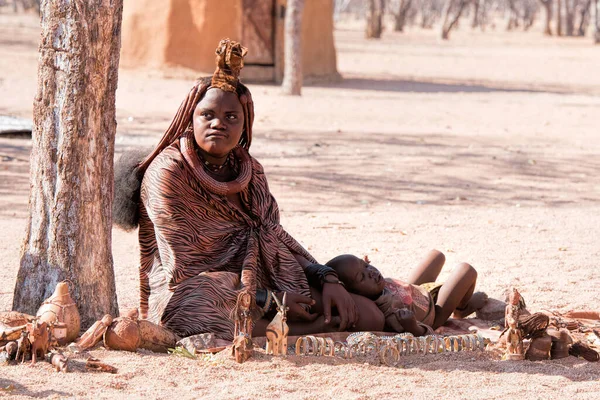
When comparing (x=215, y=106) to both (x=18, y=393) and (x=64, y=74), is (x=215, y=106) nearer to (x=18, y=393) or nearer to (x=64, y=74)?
(x=64, y=74)

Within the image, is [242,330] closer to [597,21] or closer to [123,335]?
[123,335]

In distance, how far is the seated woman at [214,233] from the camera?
163 inches

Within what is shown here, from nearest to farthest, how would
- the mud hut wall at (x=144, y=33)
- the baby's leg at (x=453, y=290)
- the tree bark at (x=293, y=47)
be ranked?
the baby's leg at (x=453, y=290) → the tree bark at (x=293, y=47) → the mud hut wall at (x=144, y=33)

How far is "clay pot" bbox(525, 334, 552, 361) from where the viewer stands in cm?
414

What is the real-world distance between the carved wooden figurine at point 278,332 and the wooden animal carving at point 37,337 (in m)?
0.91

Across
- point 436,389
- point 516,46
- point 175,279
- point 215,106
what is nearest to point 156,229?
point 175,279

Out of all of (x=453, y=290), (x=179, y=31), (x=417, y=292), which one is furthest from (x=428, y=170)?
(x=179, y=31)

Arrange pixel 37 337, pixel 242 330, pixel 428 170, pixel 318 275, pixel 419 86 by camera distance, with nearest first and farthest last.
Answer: pixel 37 337, pixel 242 330, pixel 318 275, pixel 428 170, pixel 419 86

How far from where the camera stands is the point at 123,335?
3889mm

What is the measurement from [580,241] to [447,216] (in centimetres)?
127

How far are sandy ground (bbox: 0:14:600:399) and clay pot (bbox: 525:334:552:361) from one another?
0.08 metres

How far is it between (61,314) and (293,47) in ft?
38.4

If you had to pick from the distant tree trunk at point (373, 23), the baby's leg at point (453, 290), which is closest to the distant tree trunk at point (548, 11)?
the distant tree trunk at point (373, 23)

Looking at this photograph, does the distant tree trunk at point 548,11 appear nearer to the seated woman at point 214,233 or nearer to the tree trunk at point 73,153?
the seated woman at point 214,233
